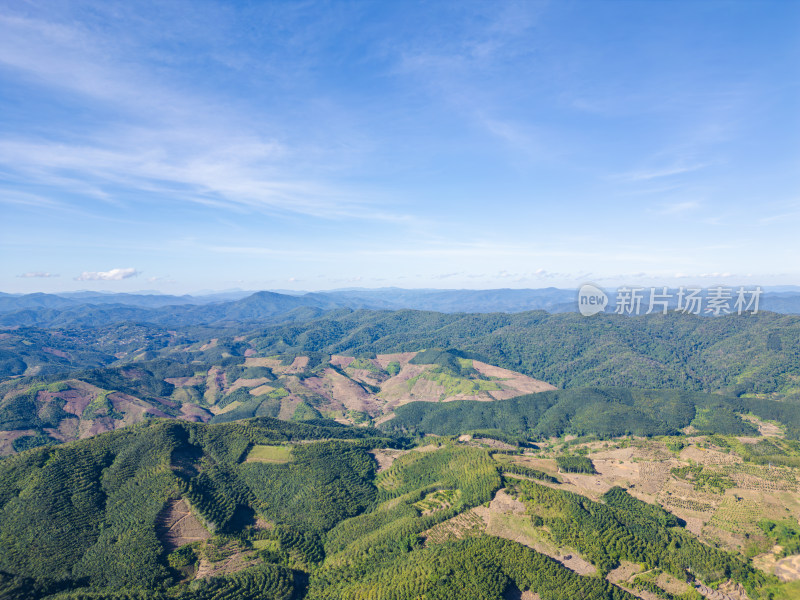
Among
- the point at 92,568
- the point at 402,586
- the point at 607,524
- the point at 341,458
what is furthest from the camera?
the point at 341,458

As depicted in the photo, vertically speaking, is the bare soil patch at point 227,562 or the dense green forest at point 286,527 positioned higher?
the dense green forest at point 286,527

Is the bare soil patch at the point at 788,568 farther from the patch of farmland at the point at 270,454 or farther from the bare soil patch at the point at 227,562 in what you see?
the patch of farmland at the point at 270,454

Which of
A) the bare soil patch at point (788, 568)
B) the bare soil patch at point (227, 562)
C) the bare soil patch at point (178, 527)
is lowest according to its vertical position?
the bare soil patch at point (227, 562)

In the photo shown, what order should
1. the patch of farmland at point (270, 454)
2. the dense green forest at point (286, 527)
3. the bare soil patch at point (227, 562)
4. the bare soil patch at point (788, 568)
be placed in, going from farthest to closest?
the patch of farmland at point (270, 454) < the bare soil patch at point (227, 562) < the bare soil patch at point (788, 568) < the dense green forest at point (286, 527)

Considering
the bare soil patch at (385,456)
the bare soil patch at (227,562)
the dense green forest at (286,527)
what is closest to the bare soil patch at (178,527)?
the dense green forest at (286,527)

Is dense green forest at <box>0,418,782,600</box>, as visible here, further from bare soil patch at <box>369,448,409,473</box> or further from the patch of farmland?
bare soil patch at <box>369,448,409,473</box>

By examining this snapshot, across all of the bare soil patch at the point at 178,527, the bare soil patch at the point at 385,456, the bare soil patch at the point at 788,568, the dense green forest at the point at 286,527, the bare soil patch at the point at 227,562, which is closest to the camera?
the dense green forest at the point at 286,527

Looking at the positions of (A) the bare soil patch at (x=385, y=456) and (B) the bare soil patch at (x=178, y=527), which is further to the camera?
(A) the bare soil patch at (x=385, y=456)

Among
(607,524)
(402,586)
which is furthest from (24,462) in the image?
(607,524)

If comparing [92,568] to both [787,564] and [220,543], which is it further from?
[787,564]
